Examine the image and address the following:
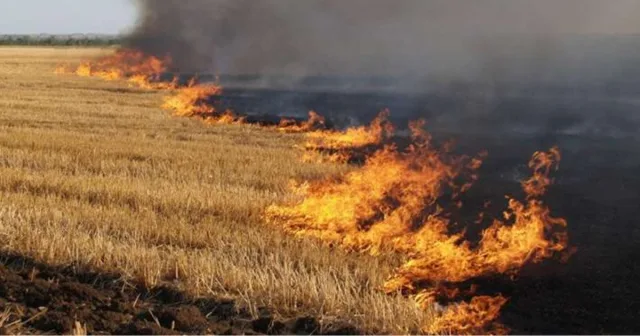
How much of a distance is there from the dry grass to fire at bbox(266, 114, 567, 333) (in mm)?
365

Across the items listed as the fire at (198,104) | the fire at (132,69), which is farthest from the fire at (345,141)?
the fire at (132,69)

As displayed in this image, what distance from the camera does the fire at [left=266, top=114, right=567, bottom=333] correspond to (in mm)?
7770

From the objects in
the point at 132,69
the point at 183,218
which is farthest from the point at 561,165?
the point at 132,69

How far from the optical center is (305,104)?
2988 centimetres

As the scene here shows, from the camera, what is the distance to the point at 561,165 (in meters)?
16.0

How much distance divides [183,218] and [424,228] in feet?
9.59

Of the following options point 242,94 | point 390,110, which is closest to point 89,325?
point 390,110

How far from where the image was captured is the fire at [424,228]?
306 inches

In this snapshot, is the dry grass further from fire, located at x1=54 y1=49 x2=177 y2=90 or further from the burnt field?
fire, located at x1=54 y1=49 x2=177 y2=90

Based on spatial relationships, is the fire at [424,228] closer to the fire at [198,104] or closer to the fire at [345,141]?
the fire at [345,141]

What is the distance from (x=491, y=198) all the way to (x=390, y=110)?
14695 millimetres

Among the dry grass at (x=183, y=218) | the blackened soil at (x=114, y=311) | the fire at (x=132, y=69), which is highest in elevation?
the fire at (x=132, y=69)

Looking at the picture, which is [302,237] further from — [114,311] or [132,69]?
[132,69]

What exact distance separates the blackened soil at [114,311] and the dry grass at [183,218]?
0.58 feet
